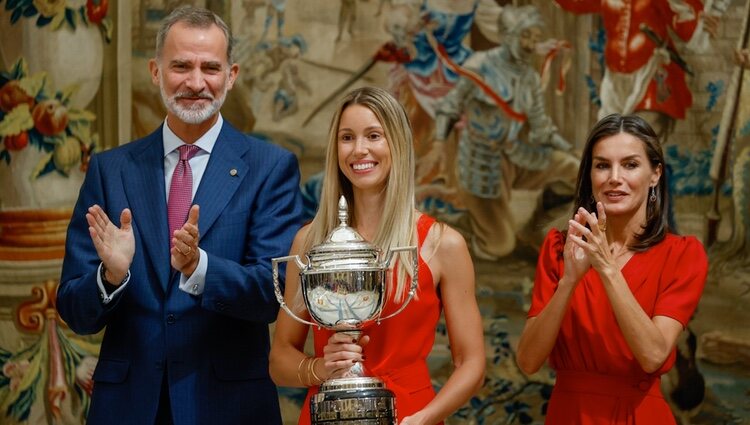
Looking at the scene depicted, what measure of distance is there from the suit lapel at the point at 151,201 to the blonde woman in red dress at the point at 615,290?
4.57 feet

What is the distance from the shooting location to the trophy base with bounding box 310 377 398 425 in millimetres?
4277

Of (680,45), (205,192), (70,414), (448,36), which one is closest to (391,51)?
(448,36)

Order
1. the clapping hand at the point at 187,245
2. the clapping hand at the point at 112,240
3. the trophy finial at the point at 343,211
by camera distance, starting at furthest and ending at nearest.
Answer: the clapping hand at the point at 112,240 → the clapping hand at the point at 187,245 → the trophy finial at the point at 343,211

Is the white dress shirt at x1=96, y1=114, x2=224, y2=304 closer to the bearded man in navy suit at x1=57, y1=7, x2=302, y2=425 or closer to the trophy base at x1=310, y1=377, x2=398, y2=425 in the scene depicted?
the bearded man in navy suit at x1=57, y1=7, x2=302, y2=425

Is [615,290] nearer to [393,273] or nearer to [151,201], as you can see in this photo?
[393,273]

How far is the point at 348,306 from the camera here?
4332 mm

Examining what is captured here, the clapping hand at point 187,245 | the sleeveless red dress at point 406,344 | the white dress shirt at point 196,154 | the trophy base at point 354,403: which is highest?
the white dress shirt at point 196,154

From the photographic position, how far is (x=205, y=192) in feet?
17.0

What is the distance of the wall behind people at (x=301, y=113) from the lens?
8.37 m

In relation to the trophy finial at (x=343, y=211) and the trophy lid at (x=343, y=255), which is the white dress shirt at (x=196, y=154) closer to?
the trophy finial at (x=343, y=211)

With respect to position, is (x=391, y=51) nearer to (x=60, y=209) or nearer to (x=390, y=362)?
(x=60, y=209)

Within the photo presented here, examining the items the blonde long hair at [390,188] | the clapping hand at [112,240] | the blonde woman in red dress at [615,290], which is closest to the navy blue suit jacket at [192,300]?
the clapping hand at [112,240]

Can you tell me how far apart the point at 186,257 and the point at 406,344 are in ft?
2.77

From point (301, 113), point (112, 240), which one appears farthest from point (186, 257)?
point (301, 113)
